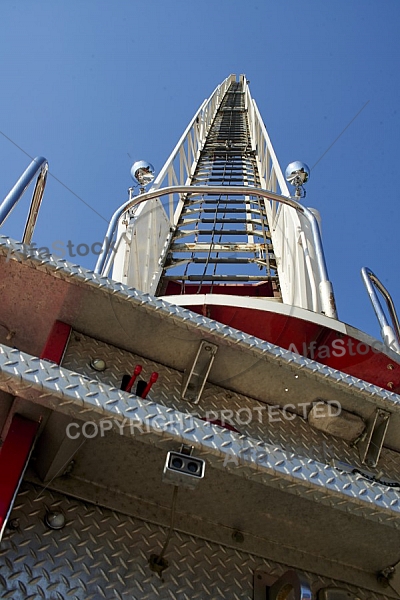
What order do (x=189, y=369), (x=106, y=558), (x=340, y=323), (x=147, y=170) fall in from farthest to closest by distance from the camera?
(x=147, y=170)
(x=340, y=323)
(x=189, y=369)
(x=106, y=558)

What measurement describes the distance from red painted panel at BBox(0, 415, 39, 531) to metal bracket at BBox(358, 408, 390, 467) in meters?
1.31

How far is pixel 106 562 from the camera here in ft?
6.25

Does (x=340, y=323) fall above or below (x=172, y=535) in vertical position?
above

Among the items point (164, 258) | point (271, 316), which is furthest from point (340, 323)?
point (164, 258)

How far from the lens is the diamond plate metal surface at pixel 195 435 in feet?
5.00

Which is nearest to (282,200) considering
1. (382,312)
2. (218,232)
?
(382,312)

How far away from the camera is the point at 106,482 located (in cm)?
212

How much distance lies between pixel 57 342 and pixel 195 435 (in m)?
0.84

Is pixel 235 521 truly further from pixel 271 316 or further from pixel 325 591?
pixel 271 316

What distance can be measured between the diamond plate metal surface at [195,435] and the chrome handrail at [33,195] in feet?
3.98

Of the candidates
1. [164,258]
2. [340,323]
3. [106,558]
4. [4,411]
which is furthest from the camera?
[164,258]

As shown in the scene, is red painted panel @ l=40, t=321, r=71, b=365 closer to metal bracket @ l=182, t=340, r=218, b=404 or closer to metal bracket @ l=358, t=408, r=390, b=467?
metal bracket @ l=182, t=340, r=218, b=404

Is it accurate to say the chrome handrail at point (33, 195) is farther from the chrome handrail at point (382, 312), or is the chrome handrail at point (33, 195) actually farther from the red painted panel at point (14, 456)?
the chrome handrail at point (382, 312)

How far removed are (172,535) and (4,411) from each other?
740 millimetres
